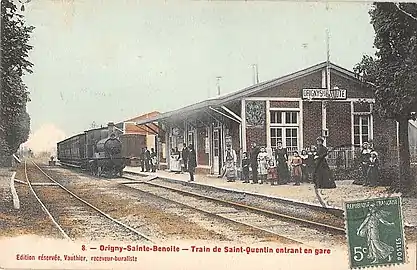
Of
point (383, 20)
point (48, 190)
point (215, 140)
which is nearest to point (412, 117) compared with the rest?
point (383, 20)

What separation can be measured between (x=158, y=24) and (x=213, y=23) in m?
0.23

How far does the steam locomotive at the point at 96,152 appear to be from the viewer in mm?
2656

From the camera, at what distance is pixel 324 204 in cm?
268

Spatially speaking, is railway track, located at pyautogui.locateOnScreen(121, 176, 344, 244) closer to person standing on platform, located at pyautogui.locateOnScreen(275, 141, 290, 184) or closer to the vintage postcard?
the vintage postcard

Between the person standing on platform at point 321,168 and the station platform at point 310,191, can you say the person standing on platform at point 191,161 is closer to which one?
the station platform at point 310,191

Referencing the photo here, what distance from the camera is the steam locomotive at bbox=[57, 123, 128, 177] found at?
8.71ft

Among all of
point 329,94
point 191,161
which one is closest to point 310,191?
point 329,94

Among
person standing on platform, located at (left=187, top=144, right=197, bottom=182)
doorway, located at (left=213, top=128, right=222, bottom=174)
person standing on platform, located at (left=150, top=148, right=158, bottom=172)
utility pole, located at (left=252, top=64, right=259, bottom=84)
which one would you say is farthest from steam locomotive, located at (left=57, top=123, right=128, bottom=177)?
utility pole, located at (left=252, top=64, right=259, bottom=84)

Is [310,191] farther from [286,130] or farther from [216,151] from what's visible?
[216,151]

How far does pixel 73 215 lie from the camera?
263 cm

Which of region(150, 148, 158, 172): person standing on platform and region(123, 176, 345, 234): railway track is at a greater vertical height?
region(150, 148, 158, 172): person standing on platform

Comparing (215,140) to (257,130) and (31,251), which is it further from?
(31,251)

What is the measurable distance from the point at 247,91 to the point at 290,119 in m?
0.22

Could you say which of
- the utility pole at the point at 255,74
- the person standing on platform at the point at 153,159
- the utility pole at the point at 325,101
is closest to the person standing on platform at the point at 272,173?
the utility pole at the point at 325,101
